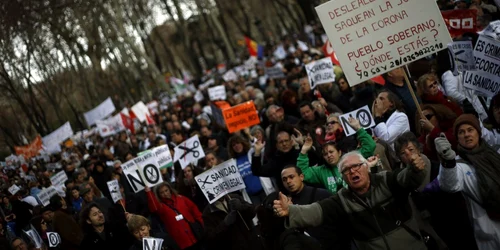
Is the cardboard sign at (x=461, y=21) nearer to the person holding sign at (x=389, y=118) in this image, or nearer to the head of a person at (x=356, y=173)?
the person holding sign at (x=389, y=118)

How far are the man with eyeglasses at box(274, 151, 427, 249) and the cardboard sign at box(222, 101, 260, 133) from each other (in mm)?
7350

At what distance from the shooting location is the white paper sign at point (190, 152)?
11281mm

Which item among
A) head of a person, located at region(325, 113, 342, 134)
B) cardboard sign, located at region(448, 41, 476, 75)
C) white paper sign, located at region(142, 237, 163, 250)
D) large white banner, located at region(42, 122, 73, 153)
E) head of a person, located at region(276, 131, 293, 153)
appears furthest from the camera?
large white banner, located at region(42, 122, 73, 153)

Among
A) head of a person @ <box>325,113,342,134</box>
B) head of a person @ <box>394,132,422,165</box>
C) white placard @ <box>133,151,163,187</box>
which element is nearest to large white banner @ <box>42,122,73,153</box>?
white placard @ <box>133,151,163,187</box>

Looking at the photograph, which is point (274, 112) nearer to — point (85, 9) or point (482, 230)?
point (482, 230)

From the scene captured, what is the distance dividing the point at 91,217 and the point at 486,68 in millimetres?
5146

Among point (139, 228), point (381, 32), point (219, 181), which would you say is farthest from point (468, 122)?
point (139, 228)

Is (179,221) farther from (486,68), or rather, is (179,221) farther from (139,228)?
(486,68)

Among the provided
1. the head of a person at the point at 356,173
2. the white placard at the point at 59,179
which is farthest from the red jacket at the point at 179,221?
the white placard at the point at 59,179

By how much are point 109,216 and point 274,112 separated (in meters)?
3.00

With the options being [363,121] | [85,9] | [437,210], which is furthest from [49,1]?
[437,210]

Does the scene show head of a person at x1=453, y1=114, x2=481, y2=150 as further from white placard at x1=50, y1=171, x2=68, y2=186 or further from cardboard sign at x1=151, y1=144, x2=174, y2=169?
white placard at x1=50, y1=171, x2=68, y2=186

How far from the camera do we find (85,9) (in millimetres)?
35938

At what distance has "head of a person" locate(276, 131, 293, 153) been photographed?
7.90 m
